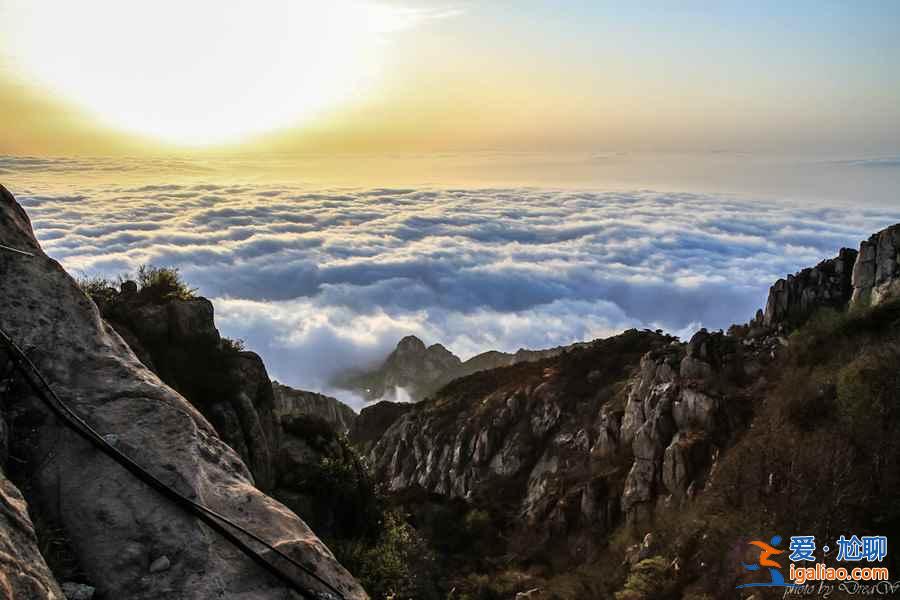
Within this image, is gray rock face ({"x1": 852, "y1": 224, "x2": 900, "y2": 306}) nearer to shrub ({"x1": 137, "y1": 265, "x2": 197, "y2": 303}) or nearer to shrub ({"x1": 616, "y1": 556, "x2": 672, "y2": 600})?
shrub ({"x1": 616, "y1": 556, "x2": 672, "y2": 600})

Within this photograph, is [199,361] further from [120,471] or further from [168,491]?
[168,491]

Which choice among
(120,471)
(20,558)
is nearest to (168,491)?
(120,471)

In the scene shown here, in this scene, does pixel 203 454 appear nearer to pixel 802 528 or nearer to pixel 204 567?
pixel 204 567

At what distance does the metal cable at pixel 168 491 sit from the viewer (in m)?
5.66

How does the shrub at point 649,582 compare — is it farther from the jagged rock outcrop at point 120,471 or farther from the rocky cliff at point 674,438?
the jagged rock outcrop at point 120,471

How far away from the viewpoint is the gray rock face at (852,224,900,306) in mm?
30078

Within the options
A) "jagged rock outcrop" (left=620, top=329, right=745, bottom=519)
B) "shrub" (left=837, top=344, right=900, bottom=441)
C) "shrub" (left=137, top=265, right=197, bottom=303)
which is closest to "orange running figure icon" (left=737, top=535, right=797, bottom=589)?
"shrub" (left=837, top=344, right=900, bottom=441)

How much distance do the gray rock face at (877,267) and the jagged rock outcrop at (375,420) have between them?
52.2 meters

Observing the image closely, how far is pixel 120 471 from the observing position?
20.4ft

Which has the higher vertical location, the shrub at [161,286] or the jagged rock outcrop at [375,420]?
the shrub at [161,286]

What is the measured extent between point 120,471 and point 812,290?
39.5 metres

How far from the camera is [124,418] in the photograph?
699cm

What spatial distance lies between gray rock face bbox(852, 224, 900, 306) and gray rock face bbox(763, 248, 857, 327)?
8.39ft

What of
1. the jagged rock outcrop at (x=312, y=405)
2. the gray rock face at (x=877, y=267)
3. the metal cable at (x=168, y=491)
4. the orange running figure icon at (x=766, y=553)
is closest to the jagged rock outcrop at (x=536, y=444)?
the jagged rock outcrop at (x=312, y=405)
